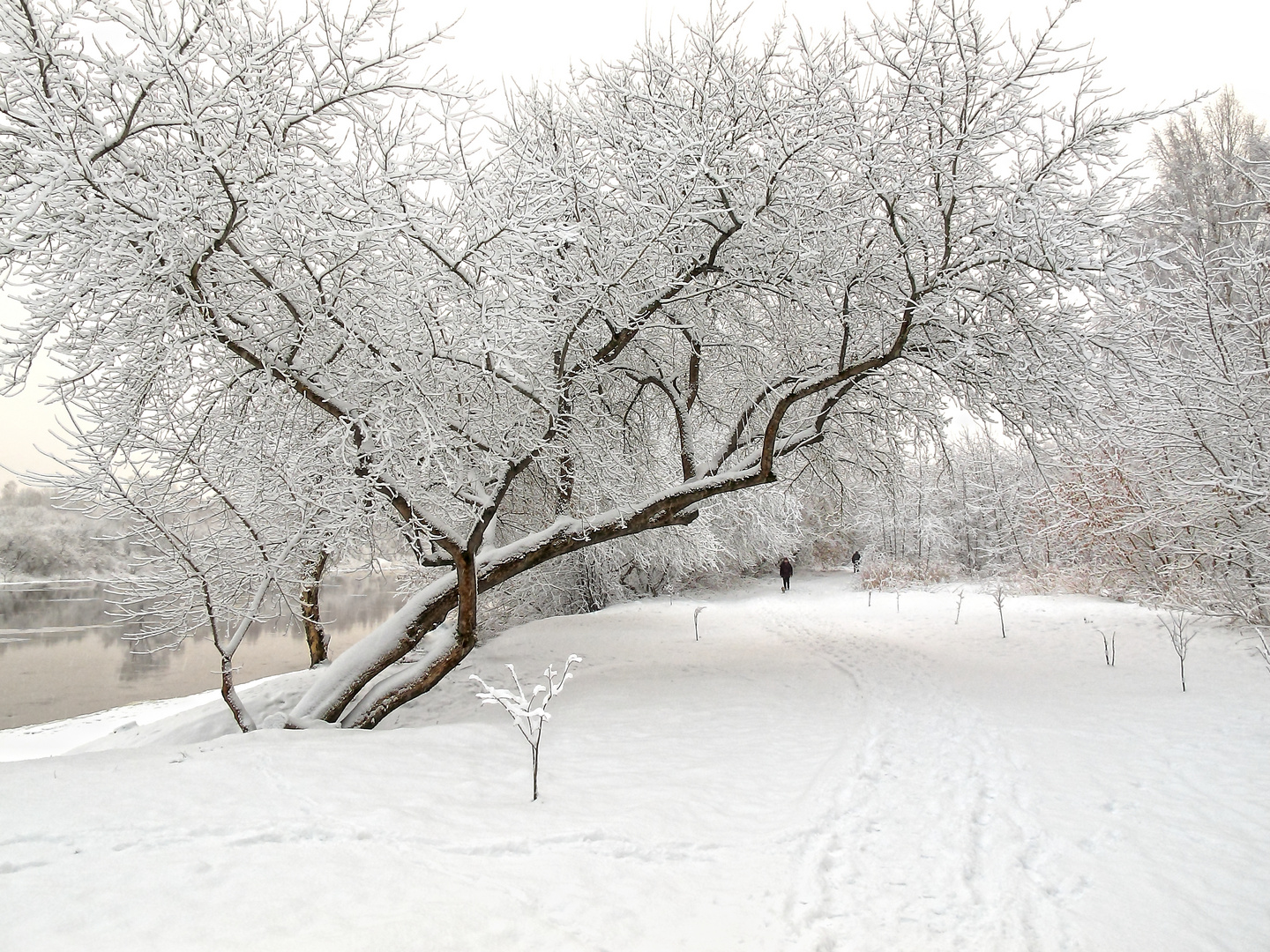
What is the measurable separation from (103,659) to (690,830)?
60.9 feet

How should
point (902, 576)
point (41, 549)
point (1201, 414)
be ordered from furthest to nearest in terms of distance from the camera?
point (41, 549) < point (902, 576) < point (1201, 414)

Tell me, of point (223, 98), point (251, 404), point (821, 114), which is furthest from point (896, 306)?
point (251, 404)

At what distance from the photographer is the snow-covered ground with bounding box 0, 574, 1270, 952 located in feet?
8.86

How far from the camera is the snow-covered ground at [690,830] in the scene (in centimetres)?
270

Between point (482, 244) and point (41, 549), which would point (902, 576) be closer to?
point (482, 244)

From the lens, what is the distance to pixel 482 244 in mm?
5031

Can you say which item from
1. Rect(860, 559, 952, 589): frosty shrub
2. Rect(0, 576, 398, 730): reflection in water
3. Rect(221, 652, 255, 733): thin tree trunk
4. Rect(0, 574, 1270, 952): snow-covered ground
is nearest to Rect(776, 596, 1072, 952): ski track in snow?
Rect(0, 574, 1270, 952): snow-covered ground

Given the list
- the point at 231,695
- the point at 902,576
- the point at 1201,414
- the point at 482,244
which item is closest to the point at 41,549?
the point at 231,695

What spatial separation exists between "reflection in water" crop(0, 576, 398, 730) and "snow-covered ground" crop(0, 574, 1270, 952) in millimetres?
4077

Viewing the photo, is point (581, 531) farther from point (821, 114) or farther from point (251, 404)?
point (821, 114)

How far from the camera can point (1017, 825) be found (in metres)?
3.98

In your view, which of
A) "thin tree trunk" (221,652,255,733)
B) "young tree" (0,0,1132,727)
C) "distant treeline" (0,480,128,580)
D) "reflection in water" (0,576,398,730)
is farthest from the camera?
"distant treeline" (0,480,128,580)

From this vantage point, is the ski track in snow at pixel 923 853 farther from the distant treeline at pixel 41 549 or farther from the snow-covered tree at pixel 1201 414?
the distant treeline at pixel 41 549

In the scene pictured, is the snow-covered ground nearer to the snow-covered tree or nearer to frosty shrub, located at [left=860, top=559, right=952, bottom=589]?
the snow-covered tree
